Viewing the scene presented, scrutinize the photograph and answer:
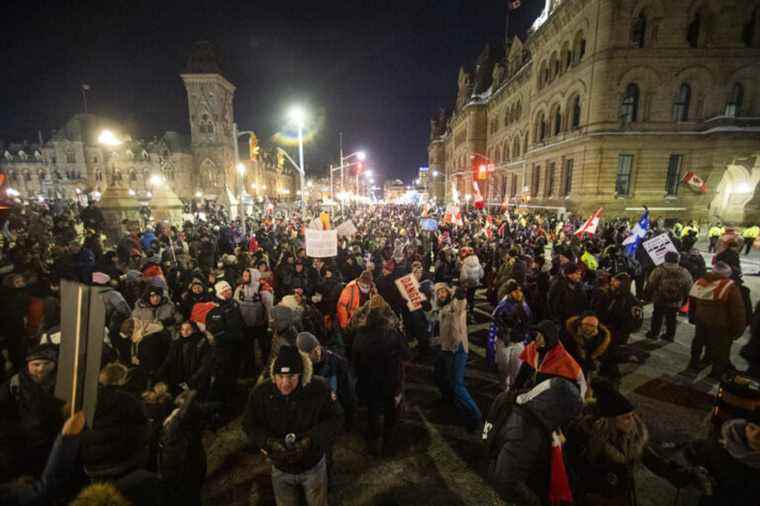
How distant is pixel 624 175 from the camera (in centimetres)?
2278

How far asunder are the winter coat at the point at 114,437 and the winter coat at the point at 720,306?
25.3 ft

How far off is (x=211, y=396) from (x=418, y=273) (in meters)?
4.22

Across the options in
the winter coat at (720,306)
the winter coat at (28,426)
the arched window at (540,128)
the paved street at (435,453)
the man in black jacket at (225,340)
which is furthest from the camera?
the arched window at (540,128)

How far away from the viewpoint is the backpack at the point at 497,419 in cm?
283

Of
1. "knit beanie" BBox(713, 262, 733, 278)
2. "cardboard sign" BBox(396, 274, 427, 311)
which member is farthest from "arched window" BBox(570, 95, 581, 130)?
"cardboard sign" BBox(396, 274, 427, 311)

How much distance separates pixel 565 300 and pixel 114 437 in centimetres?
624

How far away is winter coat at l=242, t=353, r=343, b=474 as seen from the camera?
2.63 metres

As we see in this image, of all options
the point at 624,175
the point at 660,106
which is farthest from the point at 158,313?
the point at 660,106

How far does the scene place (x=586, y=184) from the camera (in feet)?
74.0

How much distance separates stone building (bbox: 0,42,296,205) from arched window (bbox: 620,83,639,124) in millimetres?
46549

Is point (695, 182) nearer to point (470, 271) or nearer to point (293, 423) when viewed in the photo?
point (470, 271)

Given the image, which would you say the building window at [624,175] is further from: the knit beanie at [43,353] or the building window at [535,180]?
the knit beanie at [43,353]

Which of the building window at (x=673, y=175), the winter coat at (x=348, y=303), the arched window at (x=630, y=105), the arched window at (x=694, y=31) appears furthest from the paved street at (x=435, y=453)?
the arched window at (x=694, y=31)

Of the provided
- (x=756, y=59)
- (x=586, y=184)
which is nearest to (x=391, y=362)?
(x=586, y=184)
